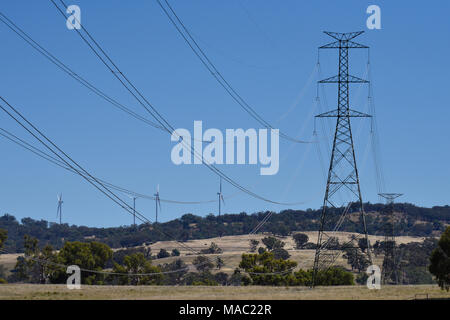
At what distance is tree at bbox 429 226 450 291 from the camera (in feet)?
344

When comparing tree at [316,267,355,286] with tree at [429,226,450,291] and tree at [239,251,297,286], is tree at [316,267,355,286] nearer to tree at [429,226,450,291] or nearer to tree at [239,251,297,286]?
tree at [239,251,297,286]

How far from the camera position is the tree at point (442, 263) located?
10475cm

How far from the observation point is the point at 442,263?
105562 millimetres

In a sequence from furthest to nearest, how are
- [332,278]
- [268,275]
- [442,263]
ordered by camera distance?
[268,275], [332,278], [442,263]

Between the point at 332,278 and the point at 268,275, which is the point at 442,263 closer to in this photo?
the point at 332,278

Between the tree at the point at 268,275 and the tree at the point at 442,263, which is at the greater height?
the tree at the point at 442,263

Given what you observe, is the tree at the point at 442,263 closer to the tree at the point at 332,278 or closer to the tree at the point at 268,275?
the tree at the point at 332,278

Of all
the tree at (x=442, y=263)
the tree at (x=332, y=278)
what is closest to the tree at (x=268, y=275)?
the tree at (x=332, y=278)

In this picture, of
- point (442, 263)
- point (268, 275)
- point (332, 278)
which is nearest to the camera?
point (442, 263)

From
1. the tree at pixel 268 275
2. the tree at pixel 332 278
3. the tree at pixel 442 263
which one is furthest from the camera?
the tree at pixel 268 275

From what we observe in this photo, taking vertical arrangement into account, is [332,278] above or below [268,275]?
below

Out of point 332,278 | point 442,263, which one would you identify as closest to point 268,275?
point 332,278
